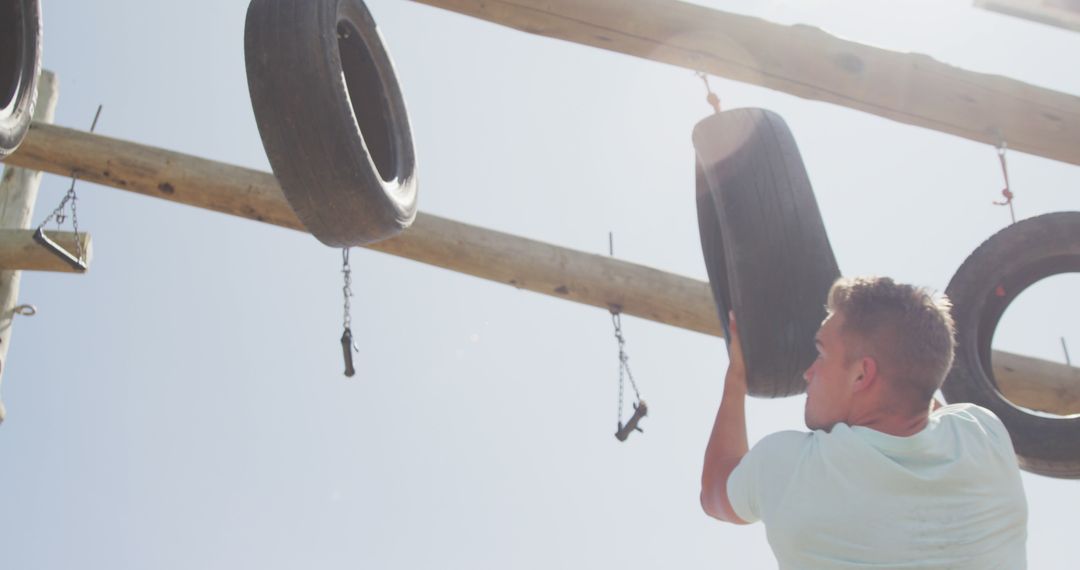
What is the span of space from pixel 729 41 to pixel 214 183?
2883 mm

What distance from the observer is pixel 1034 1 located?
4199 millimetres

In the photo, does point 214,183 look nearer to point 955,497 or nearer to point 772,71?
point 772,71

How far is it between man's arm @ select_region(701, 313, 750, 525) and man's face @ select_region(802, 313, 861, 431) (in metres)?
0.21

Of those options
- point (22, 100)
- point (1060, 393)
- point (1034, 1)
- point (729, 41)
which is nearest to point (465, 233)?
point (729, 41)

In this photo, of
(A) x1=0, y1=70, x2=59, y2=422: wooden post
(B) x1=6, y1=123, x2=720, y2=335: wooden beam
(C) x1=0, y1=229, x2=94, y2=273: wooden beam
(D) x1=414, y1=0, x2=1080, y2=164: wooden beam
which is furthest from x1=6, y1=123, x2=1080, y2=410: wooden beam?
(D) x1=414, y1=0, x2=1080, y2=164: wooden beam

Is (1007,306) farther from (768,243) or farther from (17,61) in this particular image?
(17,61)

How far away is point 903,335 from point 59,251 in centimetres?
551

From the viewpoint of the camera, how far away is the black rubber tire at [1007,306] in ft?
12.5

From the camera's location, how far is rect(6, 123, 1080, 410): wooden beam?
546 centimetres

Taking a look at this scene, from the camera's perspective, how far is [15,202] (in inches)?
279

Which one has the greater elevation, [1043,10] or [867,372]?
[1043,10]

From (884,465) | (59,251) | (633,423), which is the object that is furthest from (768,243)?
(59,251)

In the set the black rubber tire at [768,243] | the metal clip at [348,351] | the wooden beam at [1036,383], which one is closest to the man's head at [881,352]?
the black rubber tire at [768,243]

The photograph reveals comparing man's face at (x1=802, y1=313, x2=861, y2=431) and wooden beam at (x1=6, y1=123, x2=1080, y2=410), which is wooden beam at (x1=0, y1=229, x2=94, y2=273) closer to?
wooden beam at (x1=6, y1=123, x2=1080, y2=410)
